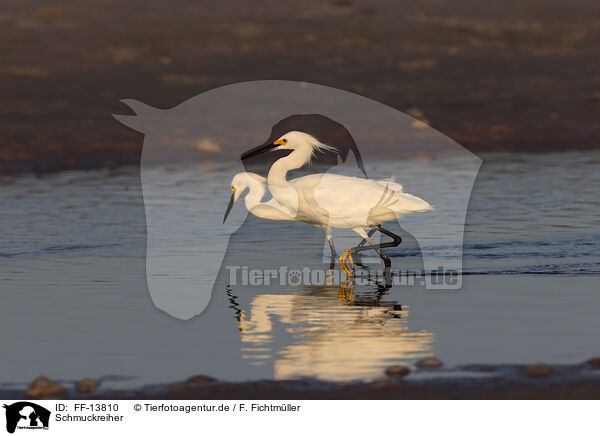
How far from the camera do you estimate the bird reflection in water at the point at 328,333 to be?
7.23 metres

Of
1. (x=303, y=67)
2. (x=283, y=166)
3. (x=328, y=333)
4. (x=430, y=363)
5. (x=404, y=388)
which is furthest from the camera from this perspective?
(x=303, y=67)

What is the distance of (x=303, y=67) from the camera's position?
24078mm

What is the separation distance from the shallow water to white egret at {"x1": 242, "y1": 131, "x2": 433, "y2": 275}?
68 centimetres

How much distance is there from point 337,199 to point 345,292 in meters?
1.35

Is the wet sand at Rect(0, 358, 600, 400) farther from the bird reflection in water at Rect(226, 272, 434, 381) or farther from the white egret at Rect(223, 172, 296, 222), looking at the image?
the white egret at Rect(223, 172, 296, 222)

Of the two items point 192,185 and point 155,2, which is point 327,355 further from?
point 155,2

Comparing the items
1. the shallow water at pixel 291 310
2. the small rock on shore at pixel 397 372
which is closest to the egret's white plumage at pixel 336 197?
the shallow water at pixel 291 310

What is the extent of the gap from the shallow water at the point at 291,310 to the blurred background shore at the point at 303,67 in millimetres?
7195

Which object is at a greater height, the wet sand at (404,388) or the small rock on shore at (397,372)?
the small rock on shore at (397,372)

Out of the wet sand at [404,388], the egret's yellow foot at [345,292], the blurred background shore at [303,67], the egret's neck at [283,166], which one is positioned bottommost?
the wet sand at [404,388]

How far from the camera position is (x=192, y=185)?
17.0 meters

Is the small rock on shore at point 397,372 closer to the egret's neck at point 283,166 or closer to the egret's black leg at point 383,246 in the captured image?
the egret's black leg at point 383,246

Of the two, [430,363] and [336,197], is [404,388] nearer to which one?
[430,363]
